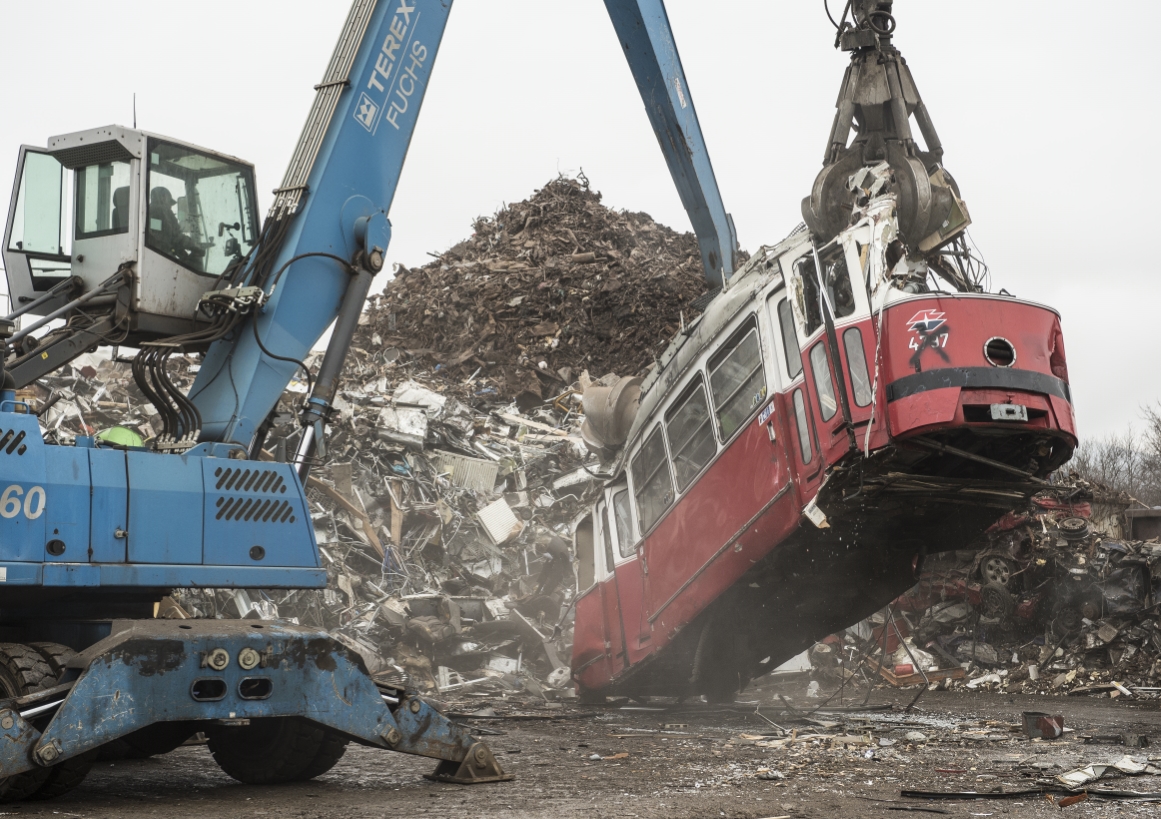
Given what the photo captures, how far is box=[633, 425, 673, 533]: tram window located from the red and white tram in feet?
0.08

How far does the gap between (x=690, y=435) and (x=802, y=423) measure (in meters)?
1.53

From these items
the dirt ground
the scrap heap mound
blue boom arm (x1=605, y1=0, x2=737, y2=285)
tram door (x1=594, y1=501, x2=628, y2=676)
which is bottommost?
the dirt ground

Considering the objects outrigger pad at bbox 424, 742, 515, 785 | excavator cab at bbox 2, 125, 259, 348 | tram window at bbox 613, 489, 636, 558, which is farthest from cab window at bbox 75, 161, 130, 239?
tram window at bbox 613, 489, 636, 558

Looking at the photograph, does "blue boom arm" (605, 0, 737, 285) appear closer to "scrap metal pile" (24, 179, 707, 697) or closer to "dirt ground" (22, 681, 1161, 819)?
"scrap metal pile" (24, 179, 707, 697)

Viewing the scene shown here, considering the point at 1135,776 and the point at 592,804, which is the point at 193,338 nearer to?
the point at 592,804

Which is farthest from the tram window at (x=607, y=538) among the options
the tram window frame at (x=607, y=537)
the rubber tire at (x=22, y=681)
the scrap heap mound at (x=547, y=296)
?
the scrap heap mound at (x=547, y=296)

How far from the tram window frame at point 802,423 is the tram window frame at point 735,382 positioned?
31cm

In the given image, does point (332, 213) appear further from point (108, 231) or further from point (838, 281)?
point (838, 281)

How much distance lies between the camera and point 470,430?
18.1 meters

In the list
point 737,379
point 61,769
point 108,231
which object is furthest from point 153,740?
point 737,379

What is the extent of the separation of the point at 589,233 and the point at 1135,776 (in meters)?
19.5

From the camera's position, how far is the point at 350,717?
5961 millimetres

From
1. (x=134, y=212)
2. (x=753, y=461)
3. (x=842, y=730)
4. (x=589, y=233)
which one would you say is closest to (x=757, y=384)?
(x=753, y=461)

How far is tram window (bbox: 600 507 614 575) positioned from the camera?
10.9m
